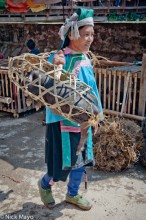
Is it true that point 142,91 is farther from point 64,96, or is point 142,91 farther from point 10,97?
point 10,97

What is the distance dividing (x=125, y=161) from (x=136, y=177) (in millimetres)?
253

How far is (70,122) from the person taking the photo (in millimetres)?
2533

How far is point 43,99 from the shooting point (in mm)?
2223

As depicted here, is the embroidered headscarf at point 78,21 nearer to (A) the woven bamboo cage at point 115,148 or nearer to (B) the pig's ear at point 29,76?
(B) the pig's ear at point 29,76

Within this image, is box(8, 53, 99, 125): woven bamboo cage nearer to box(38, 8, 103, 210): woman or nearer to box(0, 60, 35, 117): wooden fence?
box(38, 8, 103, 210): woman

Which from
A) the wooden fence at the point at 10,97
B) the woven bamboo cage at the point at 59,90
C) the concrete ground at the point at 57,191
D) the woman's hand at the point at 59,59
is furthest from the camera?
the wooden fence at the point at 10,97

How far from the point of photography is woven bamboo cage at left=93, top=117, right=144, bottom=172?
3672 millimetres

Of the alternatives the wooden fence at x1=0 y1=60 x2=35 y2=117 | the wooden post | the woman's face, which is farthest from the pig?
the wooden fence at x1=0 y1=60 x2=35 y2=117

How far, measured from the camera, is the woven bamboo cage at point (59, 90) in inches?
84.6

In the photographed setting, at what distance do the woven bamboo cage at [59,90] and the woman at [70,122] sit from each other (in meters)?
0.19

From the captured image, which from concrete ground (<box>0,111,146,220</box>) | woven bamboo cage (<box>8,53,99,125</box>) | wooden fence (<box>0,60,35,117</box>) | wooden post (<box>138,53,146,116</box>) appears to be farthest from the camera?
wooden fence (<box>0,60,35,117</box>)

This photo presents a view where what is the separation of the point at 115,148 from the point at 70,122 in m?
1.39

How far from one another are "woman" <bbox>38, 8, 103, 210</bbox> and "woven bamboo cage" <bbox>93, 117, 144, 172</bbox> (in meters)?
0.90

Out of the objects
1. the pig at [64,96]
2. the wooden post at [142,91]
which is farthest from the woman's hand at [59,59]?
the wooden post at [142,91]
